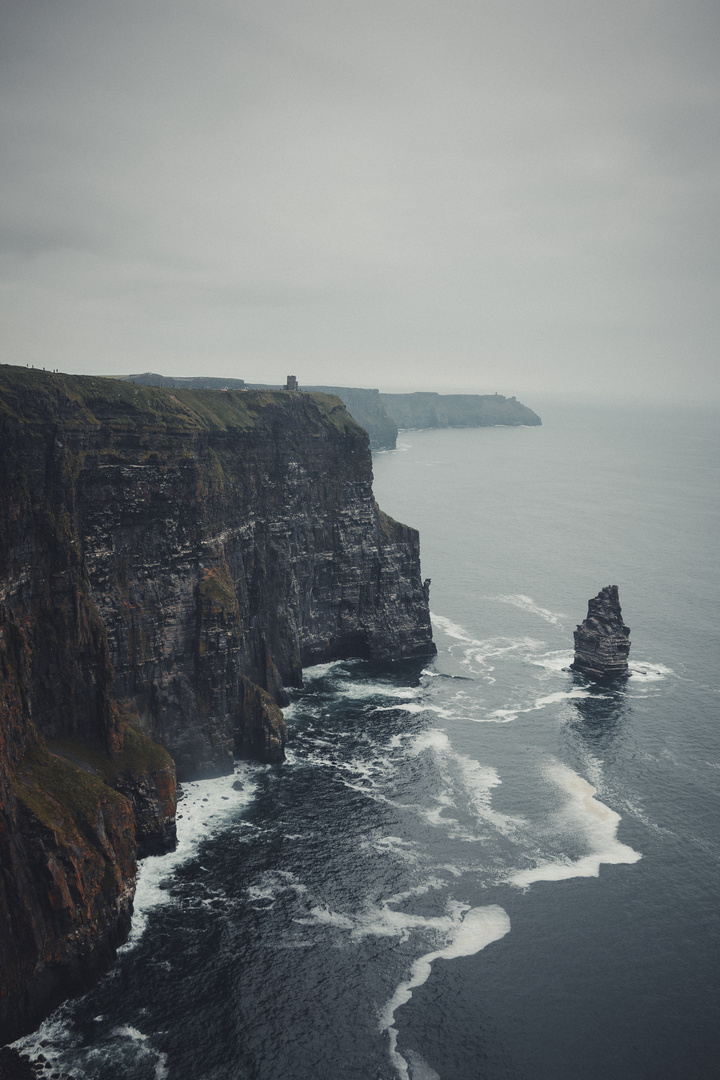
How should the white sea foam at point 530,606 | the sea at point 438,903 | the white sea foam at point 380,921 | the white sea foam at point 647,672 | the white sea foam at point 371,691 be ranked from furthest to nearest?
the white sea foam at point 530,606 < the white sea foam at point 647,672 < the white sea foam at point 371,691 < the white sea foam at point 380,921 < the sea at point 438,903

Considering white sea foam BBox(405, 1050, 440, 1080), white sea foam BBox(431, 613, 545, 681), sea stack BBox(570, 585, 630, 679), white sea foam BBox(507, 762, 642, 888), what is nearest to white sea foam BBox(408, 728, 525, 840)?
white sea foam BBox(507, 762, 642, 888)

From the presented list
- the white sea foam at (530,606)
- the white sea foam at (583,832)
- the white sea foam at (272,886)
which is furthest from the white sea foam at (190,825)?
the white sea foam at (530,606)

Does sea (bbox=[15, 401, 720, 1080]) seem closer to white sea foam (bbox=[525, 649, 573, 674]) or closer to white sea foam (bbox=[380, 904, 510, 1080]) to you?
white sea foam (bbox=[380, 904, 510, 1080])

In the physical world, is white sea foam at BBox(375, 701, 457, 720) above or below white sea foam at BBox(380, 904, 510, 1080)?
above

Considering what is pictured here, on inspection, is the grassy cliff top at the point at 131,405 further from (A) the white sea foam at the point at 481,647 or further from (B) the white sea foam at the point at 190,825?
(A) the white sea foam at the point at 481,647

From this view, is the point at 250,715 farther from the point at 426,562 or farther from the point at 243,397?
the point at 426,562

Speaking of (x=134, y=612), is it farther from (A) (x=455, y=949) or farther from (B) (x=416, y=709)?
(A) (x=455, y=949)
